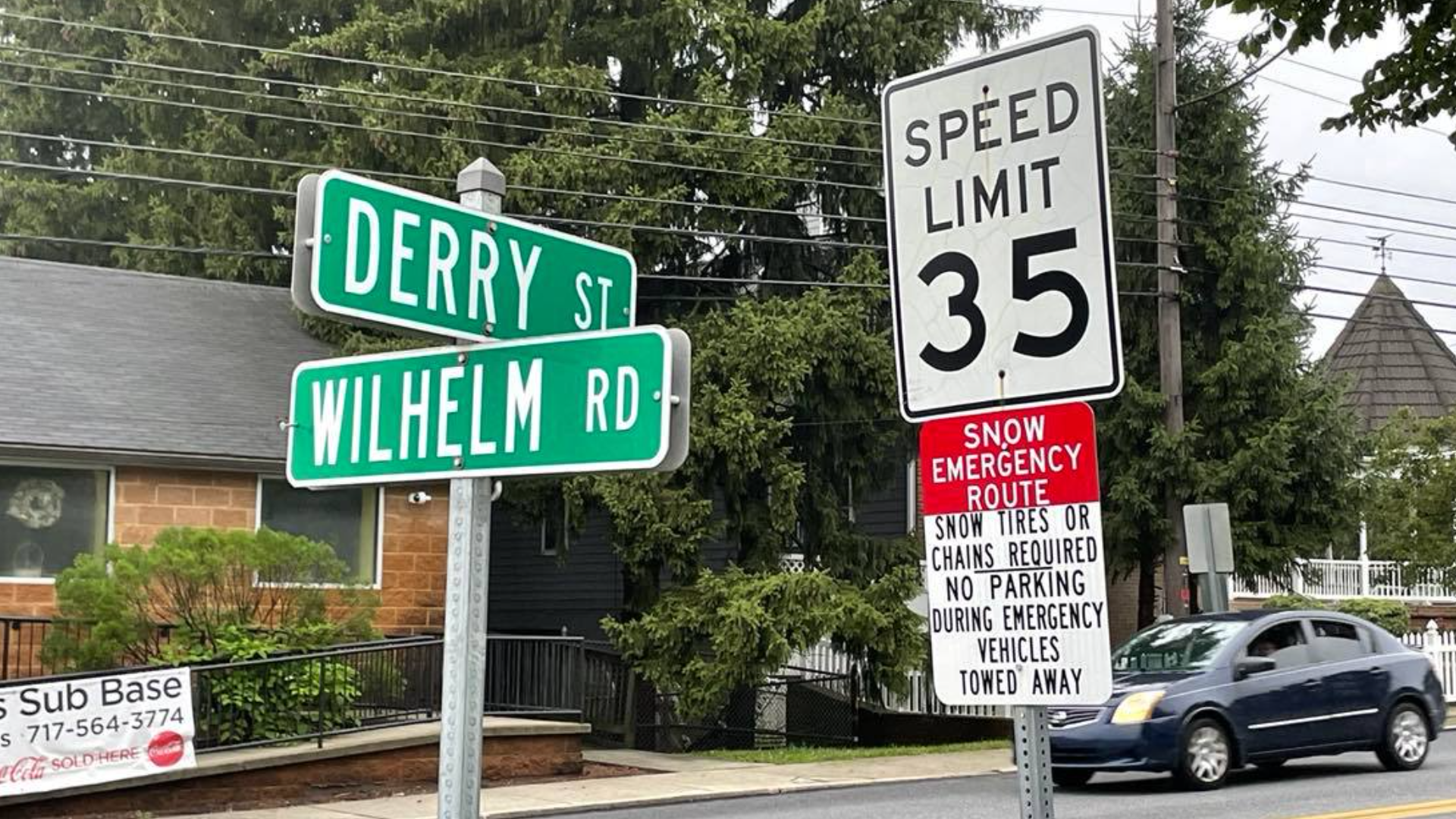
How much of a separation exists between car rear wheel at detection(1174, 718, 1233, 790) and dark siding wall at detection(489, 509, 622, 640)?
16.4 metres

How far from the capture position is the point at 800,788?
17469 millimetres

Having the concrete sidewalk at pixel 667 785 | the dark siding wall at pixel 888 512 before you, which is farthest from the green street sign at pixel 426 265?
the dark siding wall at pixel 888 512

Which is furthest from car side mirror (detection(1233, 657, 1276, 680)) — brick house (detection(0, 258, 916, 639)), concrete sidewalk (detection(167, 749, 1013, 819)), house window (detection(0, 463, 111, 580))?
house window (detection(0, 463, 111, 580))

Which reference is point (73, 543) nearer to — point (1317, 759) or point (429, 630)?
point (429, 630)

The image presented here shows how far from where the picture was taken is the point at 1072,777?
1672 centimetres

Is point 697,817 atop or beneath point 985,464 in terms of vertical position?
beneath

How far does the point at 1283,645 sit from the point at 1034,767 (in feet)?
46.4

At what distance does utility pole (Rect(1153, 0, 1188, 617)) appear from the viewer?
22859mm

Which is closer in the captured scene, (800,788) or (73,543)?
(800,788)

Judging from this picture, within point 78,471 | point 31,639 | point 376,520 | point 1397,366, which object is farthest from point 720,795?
point 1397,366

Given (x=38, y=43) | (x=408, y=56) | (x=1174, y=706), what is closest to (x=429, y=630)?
(x=408, y=56)

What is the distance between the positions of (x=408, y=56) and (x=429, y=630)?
314 inches

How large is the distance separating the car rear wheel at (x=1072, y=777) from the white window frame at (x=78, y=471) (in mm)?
10569

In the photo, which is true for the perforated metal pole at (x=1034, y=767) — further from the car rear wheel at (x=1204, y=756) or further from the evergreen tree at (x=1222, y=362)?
the evergreen tree at (x=1222, y=362)
